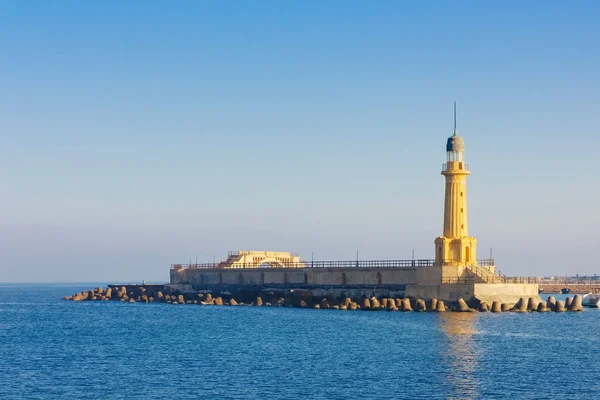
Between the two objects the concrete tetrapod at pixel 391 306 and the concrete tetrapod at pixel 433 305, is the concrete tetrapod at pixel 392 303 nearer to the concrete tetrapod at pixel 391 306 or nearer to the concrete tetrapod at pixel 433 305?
the concrete tetrapod at pixel 391 306

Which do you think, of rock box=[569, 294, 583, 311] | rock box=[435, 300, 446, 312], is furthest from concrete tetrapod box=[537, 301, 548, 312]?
rock box=[435, 300, 446, 312]

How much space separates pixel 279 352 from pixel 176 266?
188 feet

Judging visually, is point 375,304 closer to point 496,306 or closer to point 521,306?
point 496,306

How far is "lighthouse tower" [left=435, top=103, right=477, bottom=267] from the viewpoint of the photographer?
7112cm

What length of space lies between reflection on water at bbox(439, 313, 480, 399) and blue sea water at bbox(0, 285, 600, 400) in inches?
2.5

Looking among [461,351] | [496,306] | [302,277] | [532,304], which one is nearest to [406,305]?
[496,306]

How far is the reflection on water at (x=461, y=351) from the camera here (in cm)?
3461

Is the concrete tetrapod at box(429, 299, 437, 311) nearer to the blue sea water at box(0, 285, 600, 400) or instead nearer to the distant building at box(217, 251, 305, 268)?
the blue sea water at box(0, 285, 600, 400)

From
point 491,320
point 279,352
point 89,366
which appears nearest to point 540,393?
point 279,352

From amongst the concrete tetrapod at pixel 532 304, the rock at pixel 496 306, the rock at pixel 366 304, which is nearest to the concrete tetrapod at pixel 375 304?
the rock at pixel 366 304

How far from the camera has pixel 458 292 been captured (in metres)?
68.2

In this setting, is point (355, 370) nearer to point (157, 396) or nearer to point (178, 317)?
point (157, 396)

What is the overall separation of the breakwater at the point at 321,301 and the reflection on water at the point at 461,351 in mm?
3286

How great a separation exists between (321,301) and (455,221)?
44.4ft
